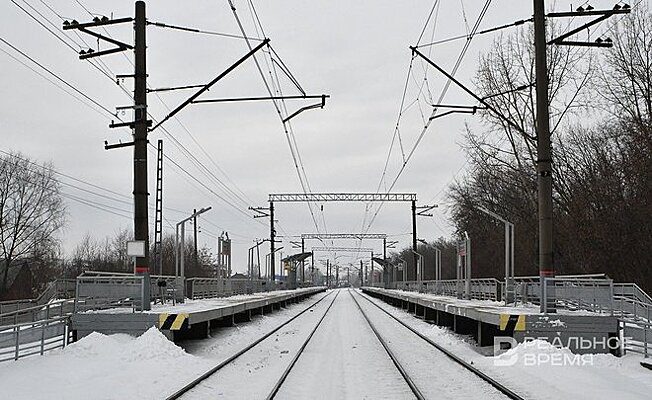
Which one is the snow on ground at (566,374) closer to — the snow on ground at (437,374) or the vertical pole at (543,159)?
the snow on ground at (437,374)

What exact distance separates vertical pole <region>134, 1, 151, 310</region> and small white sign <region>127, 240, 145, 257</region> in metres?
0.23

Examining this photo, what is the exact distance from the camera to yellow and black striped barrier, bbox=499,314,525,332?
17.6 m

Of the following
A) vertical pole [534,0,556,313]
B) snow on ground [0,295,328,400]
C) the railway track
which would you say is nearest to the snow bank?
snow on ground [0,295,328,400]

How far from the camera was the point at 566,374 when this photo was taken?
14.7 metres

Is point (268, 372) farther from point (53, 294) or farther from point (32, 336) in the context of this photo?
point (53, 294)

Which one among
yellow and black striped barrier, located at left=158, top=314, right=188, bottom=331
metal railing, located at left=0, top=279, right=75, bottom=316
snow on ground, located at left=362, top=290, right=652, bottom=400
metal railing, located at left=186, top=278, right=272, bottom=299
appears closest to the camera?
snow on ground, located at left=362, top=290, right=652, bottom=400

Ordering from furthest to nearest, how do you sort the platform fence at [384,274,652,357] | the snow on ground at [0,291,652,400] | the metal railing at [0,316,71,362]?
the platform fence at [384,274,652,357] → the metal railing at [0,316,71,362] → the snow on ground at [0,291,652,400]

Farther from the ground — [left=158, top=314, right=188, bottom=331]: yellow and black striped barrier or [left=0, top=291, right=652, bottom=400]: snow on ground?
[left=158, top=314, right=188, bottom=331]: yellow and black striped barrier

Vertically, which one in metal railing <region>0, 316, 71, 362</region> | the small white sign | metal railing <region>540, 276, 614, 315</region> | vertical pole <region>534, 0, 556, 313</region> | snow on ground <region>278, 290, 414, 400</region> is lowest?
snow on ground <region>278, 290, 414, 400</region>

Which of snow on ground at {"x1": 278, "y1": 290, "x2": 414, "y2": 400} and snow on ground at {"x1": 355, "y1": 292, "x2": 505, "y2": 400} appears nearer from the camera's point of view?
snow on ground at {"x1": 355, "y1": 292, "x2": 505, "y2": 400}

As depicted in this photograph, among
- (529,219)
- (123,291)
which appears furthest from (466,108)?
(529,219)

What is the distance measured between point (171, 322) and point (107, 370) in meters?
3.44

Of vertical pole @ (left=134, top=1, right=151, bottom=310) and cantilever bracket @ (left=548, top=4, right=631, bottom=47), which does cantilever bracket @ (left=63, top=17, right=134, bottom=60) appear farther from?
cantilever bracket @ (left=548, top=4, right=631, bottom=47)

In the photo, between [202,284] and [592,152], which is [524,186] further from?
[202,284]
